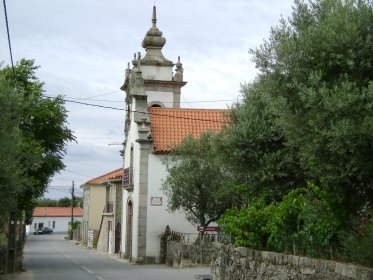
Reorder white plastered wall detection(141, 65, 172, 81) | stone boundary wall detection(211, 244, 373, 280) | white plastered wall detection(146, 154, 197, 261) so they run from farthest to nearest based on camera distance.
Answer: white plastered wall detection(141, 65, 172, 81)
white plastered wall detection(146, 154, 197, 261)
stone boundary wall detection(211, 244, 373, 280)

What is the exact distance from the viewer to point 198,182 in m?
28.7

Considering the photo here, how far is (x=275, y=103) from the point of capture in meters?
10.7

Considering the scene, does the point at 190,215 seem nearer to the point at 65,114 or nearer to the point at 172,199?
the point at 172,199

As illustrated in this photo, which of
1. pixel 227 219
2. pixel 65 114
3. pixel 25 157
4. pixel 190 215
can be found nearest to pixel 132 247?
pixel 190 215

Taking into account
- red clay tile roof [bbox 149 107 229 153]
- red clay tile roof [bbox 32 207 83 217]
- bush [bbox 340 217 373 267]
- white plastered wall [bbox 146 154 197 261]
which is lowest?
bush [bbox 340 217 373 267]

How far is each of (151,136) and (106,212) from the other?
765 inches

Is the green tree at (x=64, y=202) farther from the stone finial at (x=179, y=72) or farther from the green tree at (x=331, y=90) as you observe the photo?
the green tree at (x=331, y=90)

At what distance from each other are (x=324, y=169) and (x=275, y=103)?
1.47 meters

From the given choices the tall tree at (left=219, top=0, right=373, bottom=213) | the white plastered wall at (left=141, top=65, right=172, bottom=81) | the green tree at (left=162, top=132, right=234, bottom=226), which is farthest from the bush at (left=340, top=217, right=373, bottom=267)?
the white plastered wall at (left=141, top=65, right=172, bottom=81)

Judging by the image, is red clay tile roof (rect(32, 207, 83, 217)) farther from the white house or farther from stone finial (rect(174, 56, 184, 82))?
stone finial (rect(174, 56, 184, 82))

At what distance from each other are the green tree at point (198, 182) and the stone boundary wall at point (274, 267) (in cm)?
1007

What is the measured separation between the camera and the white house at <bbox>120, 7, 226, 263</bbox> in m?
33.3

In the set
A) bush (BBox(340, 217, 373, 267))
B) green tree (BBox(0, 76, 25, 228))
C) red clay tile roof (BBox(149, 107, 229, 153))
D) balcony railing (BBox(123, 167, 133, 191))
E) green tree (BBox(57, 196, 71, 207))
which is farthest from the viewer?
green tree (BBox(57, 196, 71, 207))

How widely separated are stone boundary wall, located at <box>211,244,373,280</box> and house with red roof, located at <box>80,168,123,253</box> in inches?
1066
